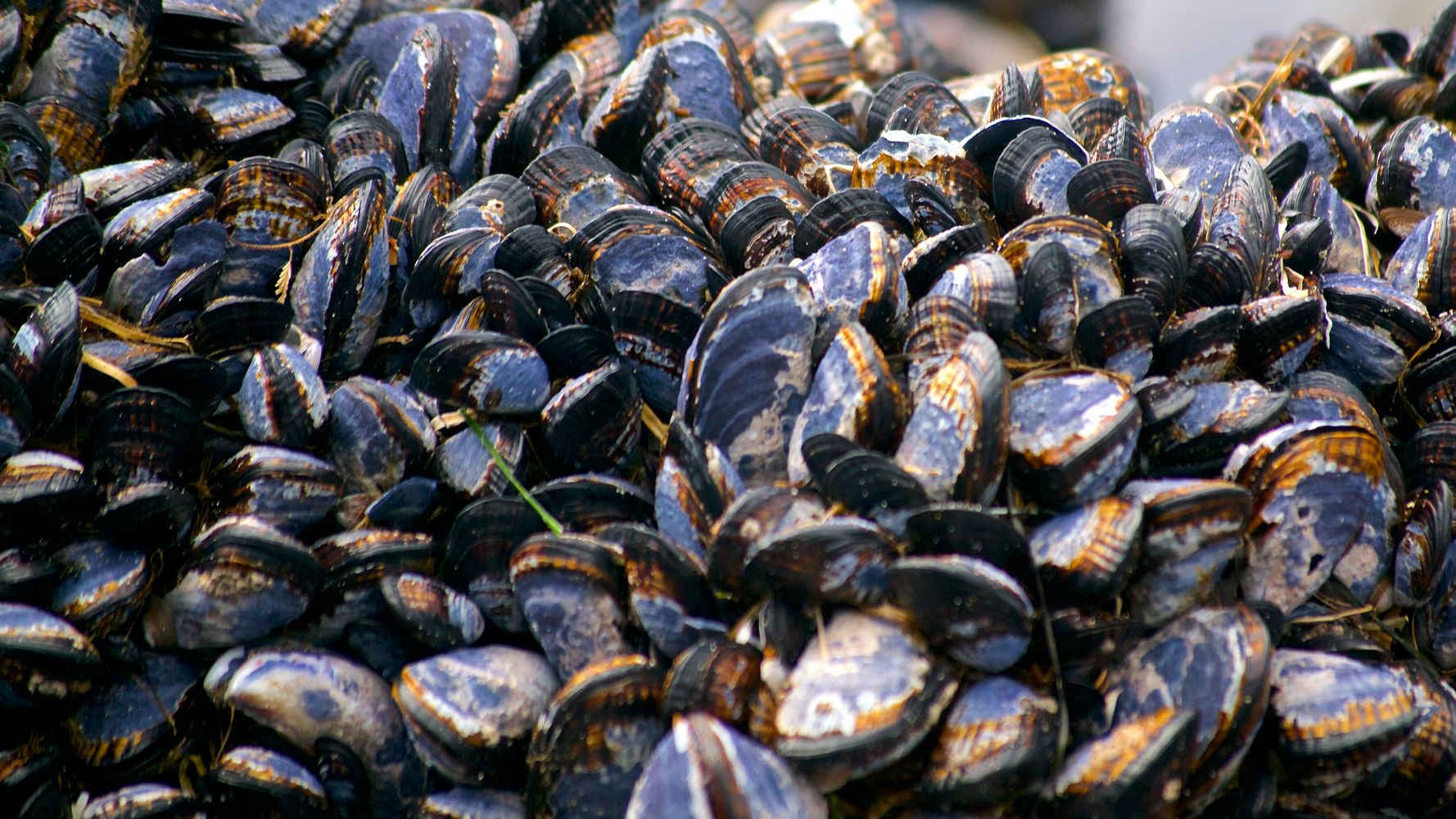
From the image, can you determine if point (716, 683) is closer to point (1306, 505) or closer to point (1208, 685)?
point (1208, 685)

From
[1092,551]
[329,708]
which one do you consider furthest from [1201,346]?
[329,708]

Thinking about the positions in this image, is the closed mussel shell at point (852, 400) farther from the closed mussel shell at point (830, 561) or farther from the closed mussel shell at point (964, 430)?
the closed mussel shell at point (830, 561)

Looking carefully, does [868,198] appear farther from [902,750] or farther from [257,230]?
[257,230]

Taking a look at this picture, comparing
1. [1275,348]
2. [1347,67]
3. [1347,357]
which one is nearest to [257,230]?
[1275,348]

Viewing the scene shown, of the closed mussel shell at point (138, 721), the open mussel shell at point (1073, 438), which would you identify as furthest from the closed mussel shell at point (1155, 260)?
the closed mussel shell at point (138, 721)

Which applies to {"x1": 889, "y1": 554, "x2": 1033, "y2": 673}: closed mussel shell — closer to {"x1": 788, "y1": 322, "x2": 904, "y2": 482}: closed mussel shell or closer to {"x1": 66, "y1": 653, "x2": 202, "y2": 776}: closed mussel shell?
{"x1": 788, "y1": 322, "x2": 904, "y2": 482}: closed mussel shell
